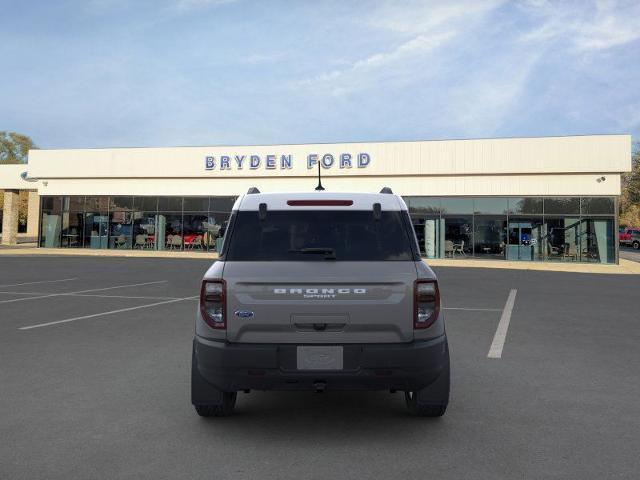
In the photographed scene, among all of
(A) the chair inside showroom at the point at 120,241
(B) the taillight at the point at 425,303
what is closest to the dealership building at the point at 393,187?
(A) the chair inside showroom at the point at 120,241

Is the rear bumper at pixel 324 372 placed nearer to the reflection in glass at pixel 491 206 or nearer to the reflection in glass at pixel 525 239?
the reflection in glass at pixel 491 206

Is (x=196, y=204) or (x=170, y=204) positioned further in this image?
(x=170, y=204)

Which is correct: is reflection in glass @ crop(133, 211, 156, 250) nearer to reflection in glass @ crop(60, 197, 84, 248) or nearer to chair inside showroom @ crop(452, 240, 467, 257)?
reflection in glass @ crop(60, 197, 84, 248)

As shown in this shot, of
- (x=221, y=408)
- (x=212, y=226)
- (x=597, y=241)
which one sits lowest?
(x=221, y=408)

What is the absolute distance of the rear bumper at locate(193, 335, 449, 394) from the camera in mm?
3732

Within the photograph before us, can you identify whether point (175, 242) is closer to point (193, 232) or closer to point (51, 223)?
point (193, 232)

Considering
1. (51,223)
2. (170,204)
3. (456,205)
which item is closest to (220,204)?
(170,204)

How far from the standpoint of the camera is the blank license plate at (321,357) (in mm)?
3748

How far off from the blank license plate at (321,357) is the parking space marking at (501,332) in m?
3.64

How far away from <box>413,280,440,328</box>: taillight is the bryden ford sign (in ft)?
91.4

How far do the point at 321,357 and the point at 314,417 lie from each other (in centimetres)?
97

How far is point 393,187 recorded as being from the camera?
3173 centimetres

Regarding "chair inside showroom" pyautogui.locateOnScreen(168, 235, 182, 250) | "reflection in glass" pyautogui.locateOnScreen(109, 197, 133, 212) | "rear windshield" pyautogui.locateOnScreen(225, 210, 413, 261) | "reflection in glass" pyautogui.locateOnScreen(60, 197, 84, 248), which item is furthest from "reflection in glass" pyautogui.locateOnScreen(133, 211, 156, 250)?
"rear windshield" pyautogui.locateOnScreen(225, 210, 413, 261)

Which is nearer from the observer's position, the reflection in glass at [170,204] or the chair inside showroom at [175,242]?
the reflection in glass at [170,204]
